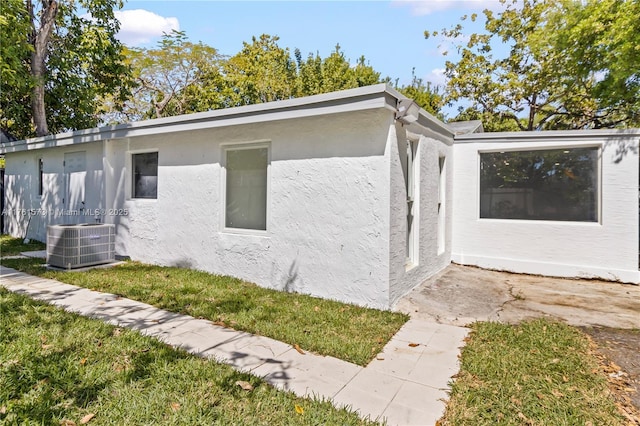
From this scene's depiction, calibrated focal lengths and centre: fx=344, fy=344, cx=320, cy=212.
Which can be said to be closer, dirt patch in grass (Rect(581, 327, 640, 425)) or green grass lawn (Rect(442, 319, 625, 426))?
green grass lawn (Rect(442, 319, 625, 426))

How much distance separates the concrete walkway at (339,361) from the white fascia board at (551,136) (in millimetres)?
4579

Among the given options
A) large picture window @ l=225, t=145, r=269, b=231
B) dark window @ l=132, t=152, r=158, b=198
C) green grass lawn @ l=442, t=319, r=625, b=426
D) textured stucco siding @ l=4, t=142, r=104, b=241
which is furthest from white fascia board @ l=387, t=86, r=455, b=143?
textured stucco siding @ l=4, t=142, r=104, b=241

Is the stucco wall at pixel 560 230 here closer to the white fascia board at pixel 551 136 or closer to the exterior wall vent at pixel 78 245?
the white fascia board at pixel 551 136

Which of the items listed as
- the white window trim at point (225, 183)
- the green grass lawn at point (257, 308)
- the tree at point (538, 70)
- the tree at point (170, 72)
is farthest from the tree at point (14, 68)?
the tree at point (538, 70)

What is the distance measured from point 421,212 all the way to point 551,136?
10.6 feet

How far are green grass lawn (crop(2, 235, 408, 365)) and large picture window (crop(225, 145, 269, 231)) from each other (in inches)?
41.4

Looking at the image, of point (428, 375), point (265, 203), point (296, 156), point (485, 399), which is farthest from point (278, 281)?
point (485, 399)

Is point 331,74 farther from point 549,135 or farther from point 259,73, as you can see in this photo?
point 549,135

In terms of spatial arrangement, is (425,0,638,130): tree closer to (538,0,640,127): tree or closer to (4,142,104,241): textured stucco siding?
(538,0,640,127): tree

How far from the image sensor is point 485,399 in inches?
104

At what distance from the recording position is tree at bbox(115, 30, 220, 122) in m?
21.8

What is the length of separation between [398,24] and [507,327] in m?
7.02

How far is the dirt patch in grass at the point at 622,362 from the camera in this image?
2629 mm

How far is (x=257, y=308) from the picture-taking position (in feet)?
14.9
